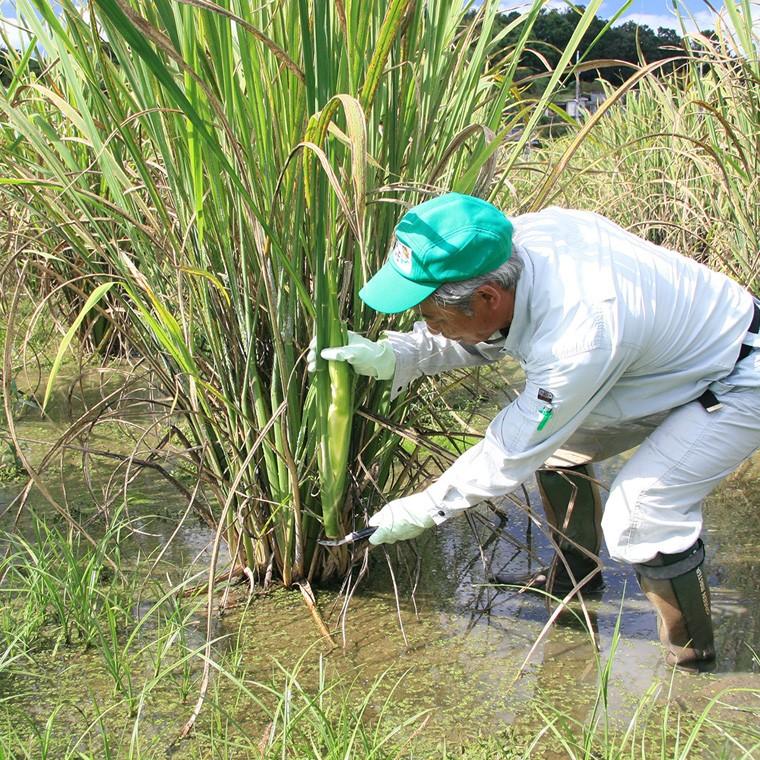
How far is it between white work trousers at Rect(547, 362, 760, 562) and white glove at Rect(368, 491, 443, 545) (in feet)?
1.51

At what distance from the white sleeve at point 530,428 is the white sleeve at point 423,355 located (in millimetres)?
260

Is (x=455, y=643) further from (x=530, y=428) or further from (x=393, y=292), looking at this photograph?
(x=393, y=292)

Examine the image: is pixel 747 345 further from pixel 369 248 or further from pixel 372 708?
pixel 372 708

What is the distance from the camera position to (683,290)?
1.98 m

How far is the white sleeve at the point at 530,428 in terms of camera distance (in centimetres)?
180

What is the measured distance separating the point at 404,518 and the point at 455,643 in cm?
42

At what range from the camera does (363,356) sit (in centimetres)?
198

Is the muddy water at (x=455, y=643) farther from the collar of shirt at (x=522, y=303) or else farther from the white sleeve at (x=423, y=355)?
the collar of shirt at (x=522, y=303)

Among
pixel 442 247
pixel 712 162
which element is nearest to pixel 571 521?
pixel 442 247

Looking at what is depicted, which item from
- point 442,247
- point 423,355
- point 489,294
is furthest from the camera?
point 423,355

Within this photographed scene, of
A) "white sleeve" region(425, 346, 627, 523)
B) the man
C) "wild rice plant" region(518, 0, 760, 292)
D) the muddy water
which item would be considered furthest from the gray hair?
the muddy water

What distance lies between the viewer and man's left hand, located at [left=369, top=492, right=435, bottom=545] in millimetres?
1976

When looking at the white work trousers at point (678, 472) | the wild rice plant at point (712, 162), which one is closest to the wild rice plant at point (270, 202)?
the wild rice plant at point (712, 162)

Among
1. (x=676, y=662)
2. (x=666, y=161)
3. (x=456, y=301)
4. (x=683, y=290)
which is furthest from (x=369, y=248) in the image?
(x=666, y=161)
